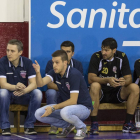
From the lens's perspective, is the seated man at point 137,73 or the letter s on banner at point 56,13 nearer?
the seated man at point 137,73

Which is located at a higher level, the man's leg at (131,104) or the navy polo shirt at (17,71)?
the navy polo shirt at (17,71)

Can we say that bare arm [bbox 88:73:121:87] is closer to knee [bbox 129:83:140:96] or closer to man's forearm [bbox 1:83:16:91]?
knee [bbox 129:83:140:96]

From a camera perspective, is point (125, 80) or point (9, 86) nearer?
point (9, 86)

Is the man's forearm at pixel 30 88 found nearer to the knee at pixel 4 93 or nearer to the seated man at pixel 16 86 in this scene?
the seated man at pixel 16 86

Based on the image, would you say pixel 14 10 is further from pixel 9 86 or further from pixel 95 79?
pixel 95 79

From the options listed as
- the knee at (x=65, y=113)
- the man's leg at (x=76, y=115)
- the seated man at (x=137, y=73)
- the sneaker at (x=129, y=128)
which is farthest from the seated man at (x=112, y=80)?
the knee at (x=65, y=113)

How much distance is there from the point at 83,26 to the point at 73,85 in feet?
5.76

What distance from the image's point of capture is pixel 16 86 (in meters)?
5.11

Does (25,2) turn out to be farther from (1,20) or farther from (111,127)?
(111,127)

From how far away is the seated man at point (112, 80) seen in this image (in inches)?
210

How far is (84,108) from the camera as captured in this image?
4.75 meters

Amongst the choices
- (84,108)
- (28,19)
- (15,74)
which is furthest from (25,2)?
(84,108)

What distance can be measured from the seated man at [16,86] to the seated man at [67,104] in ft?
1.58

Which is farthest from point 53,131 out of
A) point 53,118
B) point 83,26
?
point 83,26
